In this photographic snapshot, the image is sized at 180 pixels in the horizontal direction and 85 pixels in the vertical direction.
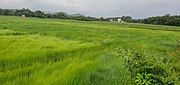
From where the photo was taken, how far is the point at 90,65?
6.61 m

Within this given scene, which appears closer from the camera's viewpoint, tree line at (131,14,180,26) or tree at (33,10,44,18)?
tree line at (131,14,180,26)

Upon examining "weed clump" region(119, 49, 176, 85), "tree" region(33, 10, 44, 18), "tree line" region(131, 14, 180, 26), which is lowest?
"tree" region(33, 10, 44, 18)

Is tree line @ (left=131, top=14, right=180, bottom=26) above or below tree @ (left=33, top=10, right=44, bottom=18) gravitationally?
above

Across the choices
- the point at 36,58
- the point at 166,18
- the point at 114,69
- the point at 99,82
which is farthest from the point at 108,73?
the point at 166,18

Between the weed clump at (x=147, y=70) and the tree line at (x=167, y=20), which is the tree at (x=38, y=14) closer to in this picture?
the tree line at (x=167, y=20)

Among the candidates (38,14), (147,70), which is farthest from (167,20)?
(147,70)

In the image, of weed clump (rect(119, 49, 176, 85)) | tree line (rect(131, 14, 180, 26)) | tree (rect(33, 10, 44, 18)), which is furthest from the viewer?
tree (rect(33, 10, 44, 18))

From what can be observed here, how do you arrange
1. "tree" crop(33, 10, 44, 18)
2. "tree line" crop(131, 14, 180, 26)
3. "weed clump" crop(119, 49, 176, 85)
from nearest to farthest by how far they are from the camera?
"weed clump" crop(119, 49, 176, 85), "tree line" crop(131, 14, 180, 26), "tree" crop(33, 10, 44, 18)

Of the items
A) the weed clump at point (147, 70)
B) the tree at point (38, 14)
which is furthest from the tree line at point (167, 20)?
the weed clump at point (147, 70)

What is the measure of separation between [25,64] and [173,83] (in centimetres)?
323

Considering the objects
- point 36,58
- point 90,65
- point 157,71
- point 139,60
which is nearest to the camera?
point 157,71

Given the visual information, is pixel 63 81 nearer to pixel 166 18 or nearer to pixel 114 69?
pixel 114 69

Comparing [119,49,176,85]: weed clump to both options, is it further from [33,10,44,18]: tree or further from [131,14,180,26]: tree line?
[33,10,44,18]: tree

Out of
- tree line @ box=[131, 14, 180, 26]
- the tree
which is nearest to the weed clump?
tree line @ box=[131, 14, 180, 26]
